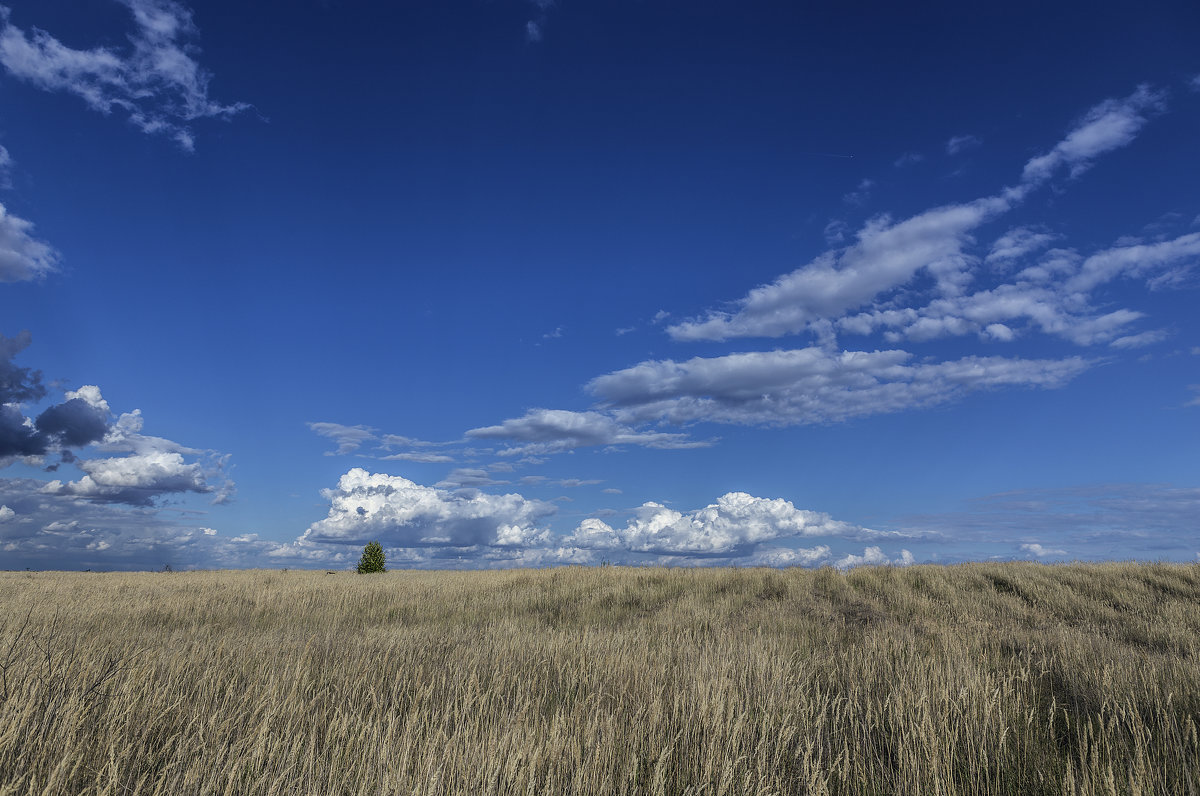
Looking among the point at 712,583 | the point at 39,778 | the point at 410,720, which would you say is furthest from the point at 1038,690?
the point at 712,583

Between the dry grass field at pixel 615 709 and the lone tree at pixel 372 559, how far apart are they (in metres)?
22.9

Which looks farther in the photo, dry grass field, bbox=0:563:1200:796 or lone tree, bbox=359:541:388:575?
lone tree, bbox=359:541:388:575

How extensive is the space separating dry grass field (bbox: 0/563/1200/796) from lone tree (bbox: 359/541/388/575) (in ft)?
75.3

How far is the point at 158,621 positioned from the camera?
1164cm

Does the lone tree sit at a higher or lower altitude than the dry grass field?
higher

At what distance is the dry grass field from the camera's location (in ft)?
11.7

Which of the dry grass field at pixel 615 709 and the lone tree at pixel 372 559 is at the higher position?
the lone tree at pixel 372 559

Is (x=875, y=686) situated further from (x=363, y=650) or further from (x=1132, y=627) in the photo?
(x=1132, y=627)

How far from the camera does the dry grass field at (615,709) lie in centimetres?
356

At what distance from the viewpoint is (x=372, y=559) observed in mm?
34125

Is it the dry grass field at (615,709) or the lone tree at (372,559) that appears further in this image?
the lone tree at (372,559)

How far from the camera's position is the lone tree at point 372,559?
33.7m

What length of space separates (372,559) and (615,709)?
32550 millimetres

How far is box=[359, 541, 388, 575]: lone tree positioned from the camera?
33.7 m
